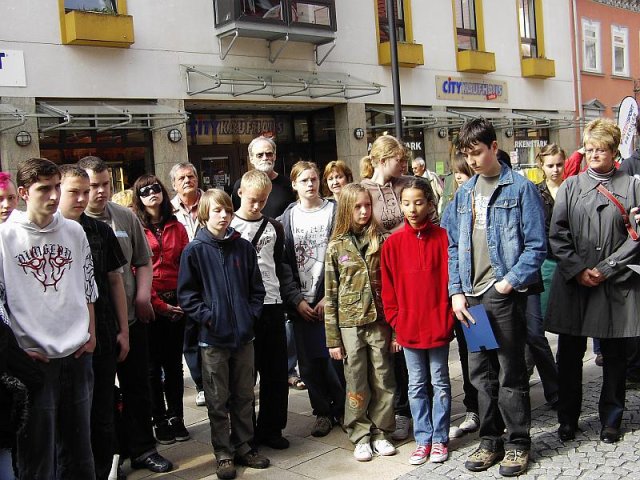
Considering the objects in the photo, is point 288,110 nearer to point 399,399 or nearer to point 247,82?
point 247,82

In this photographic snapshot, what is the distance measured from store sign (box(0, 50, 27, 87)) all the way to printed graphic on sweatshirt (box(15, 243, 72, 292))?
908 centimetres

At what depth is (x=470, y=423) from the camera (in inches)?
188

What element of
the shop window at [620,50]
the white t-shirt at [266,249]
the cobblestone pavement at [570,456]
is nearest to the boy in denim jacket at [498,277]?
the cobblestone pavement at [570,456]

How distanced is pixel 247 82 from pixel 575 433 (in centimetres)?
1098

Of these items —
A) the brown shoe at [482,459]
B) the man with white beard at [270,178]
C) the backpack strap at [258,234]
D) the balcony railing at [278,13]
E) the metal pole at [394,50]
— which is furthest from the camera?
the balcony railing at [278,13]

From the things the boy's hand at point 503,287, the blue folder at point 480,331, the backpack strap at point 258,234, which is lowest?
the blue folder at point 480,331

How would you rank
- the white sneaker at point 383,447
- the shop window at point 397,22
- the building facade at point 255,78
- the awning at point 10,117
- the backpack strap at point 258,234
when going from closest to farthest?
the white sneaker at point 383,447 < the backpack strap at point 258,234 < the awning at point 10,117 < the building facade at point 255,78 < the shop window at point 397,22

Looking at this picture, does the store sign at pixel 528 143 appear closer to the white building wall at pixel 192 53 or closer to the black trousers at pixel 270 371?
the white building wall at pixel 192 53

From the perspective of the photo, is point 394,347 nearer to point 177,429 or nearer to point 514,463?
point 514,463

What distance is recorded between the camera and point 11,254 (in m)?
3.24

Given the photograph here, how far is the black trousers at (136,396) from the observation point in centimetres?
439

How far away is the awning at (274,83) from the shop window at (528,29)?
643 centimetres

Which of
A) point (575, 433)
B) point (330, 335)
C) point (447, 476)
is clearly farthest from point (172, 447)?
point (575, 433)

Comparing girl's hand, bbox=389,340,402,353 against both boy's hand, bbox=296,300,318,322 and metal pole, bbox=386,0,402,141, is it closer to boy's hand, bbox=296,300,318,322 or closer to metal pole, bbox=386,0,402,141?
boy's hand, bbox=296,300,318,322
